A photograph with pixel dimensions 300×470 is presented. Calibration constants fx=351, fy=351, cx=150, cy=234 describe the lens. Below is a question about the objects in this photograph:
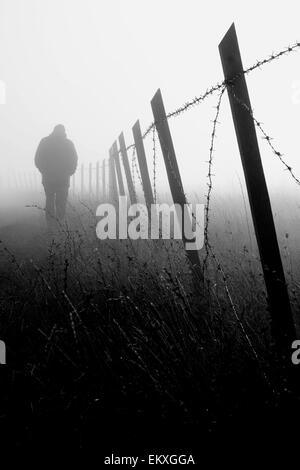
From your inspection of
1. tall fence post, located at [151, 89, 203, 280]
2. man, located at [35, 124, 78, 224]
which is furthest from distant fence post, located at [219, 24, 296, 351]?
man, located at [35, 124, 78, 224]

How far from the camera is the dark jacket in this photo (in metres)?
8.59

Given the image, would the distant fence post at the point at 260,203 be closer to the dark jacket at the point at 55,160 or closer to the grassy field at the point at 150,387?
the grassy field at the point at 150,387

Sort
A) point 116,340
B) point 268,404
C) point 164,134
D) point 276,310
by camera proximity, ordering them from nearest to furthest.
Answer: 1. point 268,404
2. point 276,310
3. point 116,340
4. point 164,134

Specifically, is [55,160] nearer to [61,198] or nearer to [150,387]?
[61,198]

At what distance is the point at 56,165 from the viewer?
8586 mm

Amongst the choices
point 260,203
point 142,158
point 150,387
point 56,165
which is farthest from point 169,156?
point 56,165

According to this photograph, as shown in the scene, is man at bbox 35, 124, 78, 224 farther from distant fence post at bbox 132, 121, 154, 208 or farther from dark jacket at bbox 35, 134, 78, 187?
distant fence post at bbox 132, 121, 154, 208

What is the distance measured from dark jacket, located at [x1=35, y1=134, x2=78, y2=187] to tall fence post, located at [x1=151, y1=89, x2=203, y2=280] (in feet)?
18.0

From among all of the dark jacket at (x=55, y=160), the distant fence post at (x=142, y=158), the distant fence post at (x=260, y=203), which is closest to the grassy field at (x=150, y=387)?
the distant fence post at (x=260, y=203)

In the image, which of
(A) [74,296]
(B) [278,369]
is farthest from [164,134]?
(B) [278,369]

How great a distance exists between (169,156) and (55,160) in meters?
5.90

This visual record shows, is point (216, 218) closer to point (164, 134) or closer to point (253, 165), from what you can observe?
point (164, 134)

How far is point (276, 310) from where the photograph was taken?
6.28 feet

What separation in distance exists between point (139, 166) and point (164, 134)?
1.86 m
